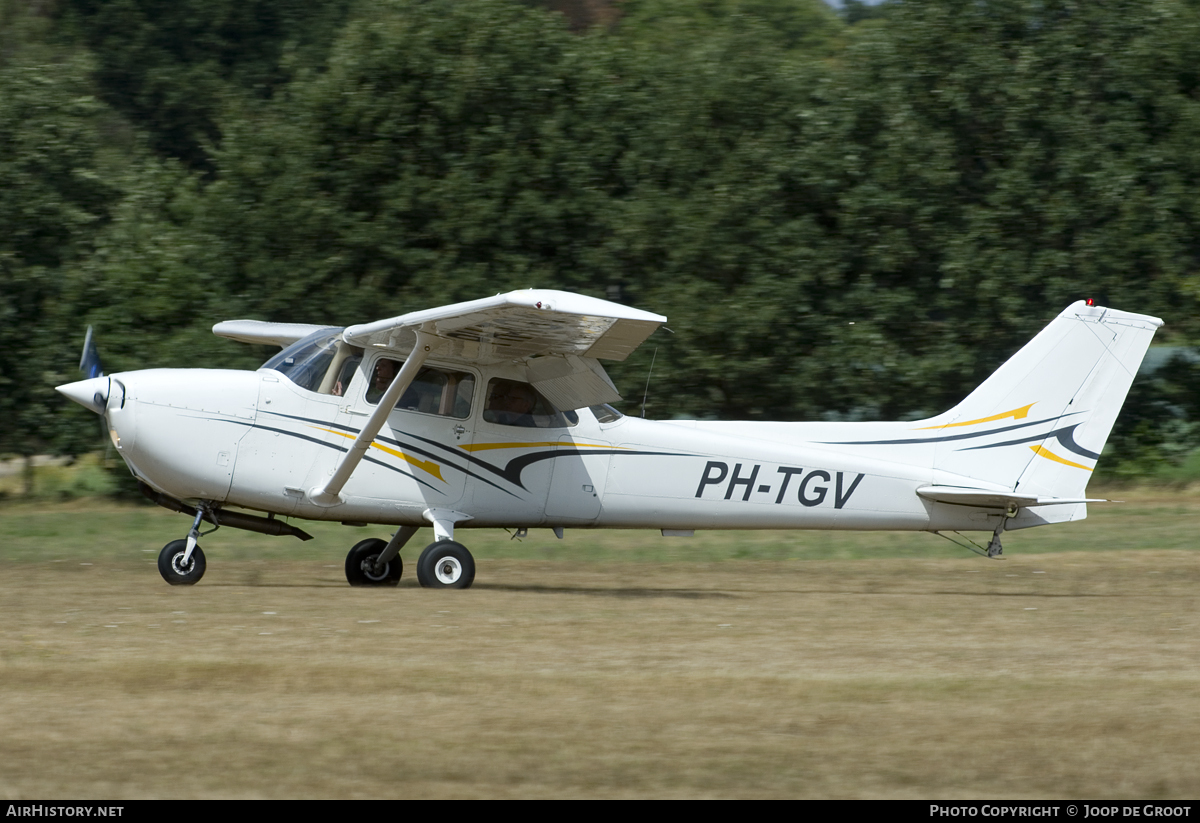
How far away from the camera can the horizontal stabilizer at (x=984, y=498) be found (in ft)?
40.1

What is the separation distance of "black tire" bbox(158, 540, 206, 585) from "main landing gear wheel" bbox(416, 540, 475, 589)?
183cm

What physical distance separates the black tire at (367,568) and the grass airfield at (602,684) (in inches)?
15.3

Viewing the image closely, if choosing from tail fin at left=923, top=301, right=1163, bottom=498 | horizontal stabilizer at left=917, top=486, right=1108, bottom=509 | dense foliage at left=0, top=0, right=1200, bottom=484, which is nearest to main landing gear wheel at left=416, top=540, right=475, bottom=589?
horizontal stabilizer at left=917, top=486, right=1108, bottom=509

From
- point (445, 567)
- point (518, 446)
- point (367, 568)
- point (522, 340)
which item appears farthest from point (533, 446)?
point (367, 568)

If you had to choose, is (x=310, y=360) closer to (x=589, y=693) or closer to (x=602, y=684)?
(x=602, y=684)

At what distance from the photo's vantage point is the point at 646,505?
12.2 meters

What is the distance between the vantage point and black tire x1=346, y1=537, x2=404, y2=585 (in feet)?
41.1

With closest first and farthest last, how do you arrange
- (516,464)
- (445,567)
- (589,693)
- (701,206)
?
(589,693) < (445,567) < (516,464) < (701,206)

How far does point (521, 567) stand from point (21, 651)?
21.9 feet

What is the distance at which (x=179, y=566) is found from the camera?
37.9ft

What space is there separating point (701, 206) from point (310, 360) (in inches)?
436

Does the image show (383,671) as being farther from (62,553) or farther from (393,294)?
(393,294)

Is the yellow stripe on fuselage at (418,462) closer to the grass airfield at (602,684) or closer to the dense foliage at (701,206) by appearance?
the grass airfield at (602,684)

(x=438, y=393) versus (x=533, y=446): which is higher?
(x=438, y=393)
